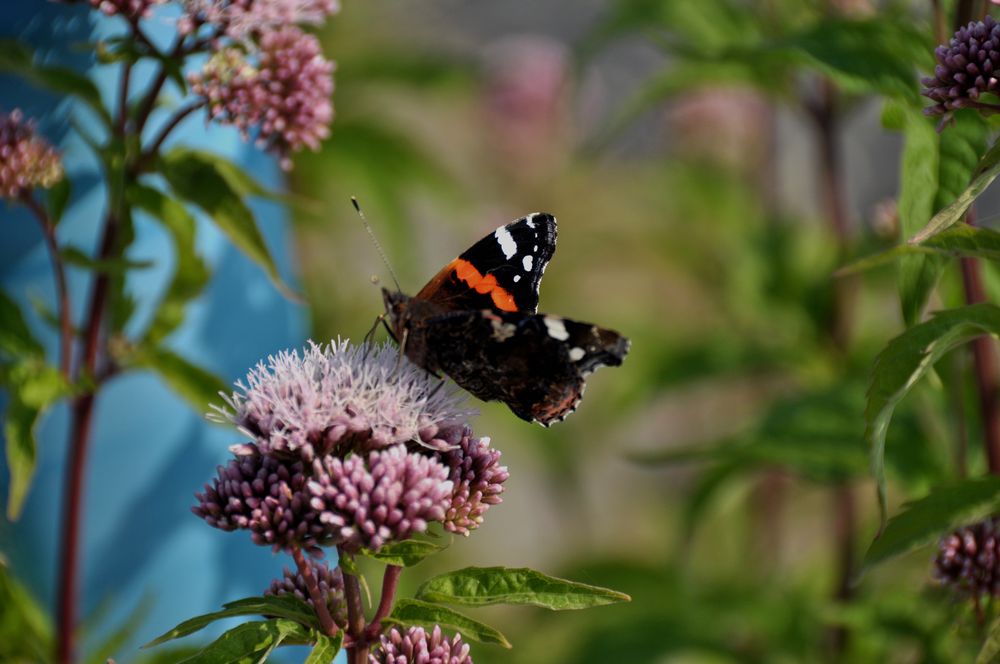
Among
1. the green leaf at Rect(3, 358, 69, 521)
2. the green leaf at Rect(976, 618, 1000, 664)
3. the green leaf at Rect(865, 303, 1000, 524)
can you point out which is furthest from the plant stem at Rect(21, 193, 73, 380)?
the green leaf at Rect(976, 618, 1000, 664)

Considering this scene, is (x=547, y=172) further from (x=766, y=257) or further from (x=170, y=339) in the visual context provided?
(x=170, y=339)

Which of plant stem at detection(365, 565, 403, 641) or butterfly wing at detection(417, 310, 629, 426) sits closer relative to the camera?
plant stem at detection(365, 565, 403, 641)

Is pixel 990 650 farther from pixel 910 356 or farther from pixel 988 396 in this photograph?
pixel 988 396

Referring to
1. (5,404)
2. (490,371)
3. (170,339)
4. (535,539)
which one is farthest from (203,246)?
(535,539)

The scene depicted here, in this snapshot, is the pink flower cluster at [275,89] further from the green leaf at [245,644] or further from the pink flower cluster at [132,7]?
the green leaf at [245,644]

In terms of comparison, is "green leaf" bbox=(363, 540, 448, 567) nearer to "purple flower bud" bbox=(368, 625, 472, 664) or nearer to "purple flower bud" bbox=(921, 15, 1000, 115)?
"purple flower bud" bbox=(368, 625, 472, 664)
